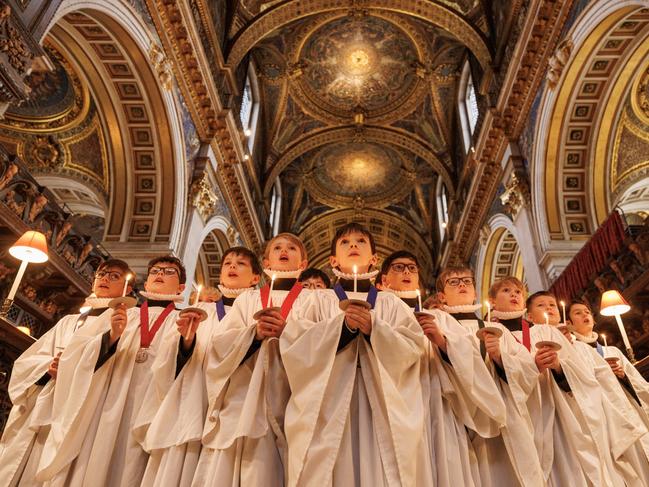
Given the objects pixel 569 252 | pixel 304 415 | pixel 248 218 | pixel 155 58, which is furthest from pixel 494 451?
pixel 248 218

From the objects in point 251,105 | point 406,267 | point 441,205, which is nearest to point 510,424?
point 406,267

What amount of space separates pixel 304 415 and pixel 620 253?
5918 mm

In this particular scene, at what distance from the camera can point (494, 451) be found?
8.00 ft

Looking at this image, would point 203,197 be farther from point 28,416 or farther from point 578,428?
point 578,428

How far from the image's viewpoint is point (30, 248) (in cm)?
337

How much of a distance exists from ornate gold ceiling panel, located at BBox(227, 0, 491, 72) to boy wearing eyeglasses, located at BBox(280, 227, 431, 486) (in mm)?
10736

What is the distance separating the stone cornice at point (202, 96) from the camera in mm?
8574

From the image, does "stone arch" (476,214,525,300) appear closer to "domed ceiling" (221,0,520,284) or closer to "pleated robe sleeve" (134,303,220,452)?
"domed ceiling" (221,0,520,284)

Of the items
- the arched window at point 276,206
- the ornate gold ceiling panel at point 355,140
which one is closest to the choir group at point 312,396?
the ornate gold ceiling panel at point 355,140

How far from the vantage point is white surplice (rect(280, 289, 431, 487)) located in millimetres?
1981

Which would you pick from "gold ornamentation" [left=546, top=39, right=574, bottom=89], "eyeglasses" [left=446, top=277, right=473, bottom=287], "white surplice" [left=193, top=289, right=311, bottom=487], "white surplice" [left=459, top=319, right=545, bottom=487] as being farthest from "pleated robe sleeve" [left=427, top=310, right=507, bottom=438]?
"gold ornamentation" [left=546, top=39, right=574, bottom=89]

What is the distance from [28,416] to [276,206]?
1702 centimetres

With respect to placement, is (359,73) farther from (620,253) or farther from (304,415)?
(304,415)

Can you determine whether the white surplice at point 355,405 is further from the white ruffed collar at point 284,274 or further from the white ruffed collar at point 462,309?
the white ruffed collar at point 462,309
